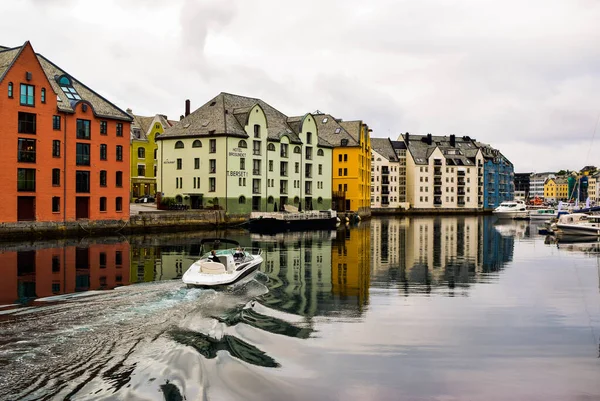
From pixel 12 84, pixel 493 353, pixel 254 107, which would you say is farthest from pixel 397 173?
pixel 493 353

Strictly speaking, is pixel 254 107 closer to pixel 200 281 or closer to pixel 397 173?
pixel 200 281

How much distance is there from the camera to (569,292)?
31.8 metres

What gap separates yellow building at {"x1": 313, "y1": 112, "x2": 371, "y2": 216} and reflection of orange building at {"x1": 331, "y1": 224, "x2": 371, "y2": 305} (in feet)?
155

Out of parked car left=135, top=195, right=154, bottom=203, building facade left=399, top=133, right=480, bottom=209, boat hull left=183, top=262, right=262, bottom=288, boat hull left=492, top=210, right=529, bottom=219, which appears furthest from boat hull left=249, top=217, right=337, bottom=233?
building facade left=399, top=133, right=480, bottom=209

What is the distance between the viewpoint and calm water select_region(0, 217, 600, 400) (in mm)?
Result: 15078

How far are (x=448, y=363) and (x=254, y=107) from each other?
2927 inches

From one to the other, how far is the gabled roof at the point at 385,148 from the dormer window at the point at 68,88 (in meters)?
103

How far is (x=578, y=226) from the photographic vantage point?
77000 mm

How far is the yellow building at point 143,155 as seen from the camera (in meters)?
107

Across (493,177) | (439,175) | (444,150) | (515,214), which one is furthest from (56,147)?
(493,177)

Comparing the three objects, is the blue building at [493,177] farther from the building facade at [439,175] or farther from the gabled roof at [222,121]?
the gabled roof at [222,121]

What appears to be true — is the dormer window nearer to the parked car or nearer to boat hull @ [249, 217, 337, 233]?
boat hull @ [249, 217, 337, 233]

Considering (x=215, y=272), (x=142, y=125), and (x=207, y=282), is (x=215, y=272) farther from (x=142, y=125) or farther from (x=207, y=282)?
(x=142, y=125)

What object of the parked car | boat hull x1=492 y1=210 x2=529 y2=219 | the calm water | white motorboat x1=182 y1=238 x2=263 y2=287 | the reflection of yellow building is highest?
the parked car
